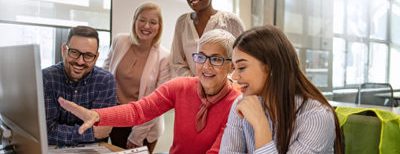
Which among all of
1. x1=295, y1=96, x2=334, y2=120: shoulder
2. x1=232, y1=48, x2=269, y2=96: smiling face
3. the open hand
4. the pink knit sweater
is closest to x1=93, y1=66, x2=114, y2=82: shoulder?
the pink knit sweater

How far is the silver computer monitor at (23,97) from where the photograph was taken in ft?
2.68

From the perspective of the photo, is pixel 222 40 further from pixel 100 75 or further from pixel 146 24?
pixel 146 24

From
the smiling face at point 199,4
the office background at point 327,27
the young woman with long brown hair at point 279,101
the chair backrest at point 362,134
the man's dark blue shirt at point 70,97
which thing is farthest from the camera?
the office background at point 327,27

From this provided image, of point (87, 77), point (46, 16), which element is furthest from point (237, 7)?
point (87, 77)

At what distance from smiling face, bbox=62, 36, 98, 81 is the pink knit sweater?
291mm

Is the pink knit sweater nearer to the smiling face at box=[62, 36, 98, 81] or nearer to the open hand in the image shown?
the open hand

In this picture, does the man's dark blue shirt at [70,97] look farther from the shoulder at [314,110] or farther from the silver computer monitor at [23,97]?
the shoulder at [314,110]

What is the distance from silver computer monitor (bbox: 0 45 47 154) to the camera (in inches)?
32.1

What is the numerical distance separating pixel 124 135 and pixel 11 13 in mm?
1234

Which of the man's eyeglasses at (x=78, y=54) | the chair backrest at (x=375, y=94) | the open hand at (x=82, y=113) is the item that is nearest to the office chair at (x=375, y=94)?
the chair backrest at (x=375, y=94)

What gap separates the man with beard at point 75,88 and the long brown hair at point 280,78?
29.5 inches

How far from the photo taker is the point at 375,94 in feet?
12.5

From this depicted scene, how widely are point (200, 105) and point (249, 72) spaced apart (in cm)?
40

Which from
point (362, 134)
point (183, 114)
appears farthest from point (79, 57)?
point (362, 134)
